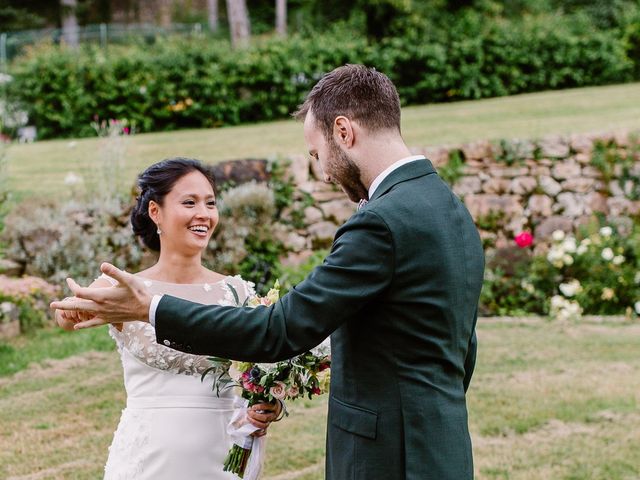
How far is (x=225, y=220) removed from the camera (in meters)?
8.76

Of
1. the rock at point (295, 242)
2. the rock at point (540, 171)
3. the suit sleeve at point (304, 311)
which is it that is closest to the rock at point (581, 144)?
the rock at point (540, 171)

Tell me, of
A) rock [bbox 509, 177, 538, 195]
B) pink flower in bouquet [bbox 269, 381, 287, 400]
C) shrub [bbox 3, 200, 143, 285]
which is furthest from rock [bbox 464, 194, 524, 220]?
pink flower in bouquet [bbox 269, 381, 287, 400]

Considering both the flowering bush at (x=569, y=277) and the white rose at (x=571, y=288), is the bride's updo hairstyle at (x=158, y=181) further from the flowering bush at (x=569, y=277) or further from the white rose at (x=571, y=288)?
the white rose at (x=571, y=288)

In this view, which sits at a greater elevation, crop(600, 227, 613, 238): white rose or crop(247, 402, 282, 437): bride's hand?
crop(247, 402, 282, 437): bride's hand

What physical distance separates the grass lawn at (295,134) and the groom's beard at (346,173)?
769cm

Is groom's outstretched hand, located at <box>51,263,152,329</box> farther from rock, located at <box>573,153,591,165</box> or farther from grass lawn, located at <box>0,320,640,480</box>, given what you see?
rock, located at <box>573,153,591,165</box>

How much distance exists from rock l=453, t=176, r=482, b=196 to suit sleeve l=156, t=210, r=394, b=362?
794 centimetres

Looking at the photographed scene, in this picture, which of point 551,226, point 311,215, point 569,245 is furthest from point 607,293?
point 311,215

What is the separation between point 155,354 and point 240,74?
13277 millimetres

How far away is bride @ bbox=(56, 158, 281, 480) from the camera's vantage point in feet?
10.8

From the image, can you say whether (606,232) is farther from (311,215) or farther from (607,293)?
(311,215)

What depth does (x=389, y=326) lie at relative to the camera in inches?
90.3

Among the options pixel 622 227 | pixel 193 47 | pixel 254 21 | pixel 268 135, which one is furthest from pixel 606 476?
pixel 254 21

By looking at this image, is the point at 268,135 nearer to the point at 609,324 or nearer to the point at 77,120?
the point at 77,120
